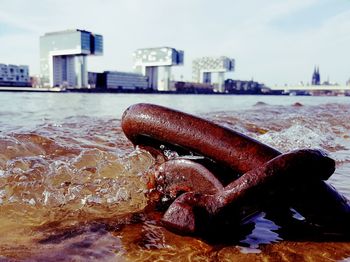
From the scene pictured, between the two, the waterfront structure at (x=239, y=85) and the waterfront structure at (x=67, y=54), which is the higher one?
the waterfront structure at (x=67, y=54)

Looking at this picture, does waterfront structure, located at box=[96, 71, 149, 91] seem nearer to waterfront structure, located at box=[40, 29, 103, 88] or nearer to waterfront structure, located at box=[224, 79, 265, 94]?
waterfront structure, located at box=[40, 29, 103, 88]

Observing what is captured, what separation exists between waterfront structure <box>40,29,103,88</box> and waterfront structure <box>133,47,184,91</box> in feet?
59.8

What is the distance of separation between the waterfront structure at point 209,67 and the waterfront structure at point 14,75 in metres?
67.9

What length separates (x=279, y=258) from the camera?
1.34m

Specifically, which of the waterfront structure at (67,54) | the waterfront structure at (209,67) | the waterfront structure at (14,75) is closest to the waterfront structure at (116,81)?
the waterfront structure at (67,54)

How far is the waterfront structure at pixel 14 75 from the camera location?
9131 cm

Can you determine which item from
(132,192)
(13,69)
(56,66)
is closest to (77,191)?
(132,192)

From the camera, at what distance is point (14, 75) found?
319 ft

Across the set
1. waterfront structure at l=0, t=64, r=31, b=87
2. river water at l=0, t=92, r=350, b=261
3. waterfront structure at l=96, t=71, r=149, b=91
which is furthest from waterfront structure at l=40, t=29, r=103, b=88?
river water at l=0, t=92, r=350, b=261

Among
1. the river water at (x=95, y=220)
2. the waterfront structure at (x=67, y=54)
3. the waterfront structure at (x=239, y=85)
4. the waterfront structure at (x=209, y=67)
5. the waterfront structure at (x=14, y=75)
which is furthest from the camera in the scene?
the waterfront structure at (x=209, y=67)

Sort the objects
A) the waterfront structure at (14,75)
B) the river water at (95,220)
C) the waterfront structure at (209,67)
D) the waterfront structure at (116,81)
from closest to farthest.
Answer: the river water at (95,220), the waterfront structure at (14,75), the waterfront structure at (116,81), the waterfront structure at (209,67)

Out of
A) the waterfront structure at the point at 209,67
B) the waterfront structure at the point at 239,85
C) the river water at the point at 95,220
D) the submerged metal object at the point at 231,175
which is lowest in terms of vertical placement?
the river water at the point at 95,220

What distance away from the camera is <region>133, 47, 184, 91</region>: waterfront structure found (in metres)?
125

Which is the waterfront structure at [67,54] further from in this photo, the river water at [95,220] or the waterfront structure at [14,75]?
the river water at [95,220]
